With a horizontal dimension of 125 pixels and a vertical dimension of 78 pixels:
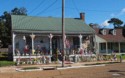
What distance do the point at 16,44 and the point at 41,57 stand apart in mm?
4342

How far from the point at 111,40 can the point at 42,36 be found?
65.1ft

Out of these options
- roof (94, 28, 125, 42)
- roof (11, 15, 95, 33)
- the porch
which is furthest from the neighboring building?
the porch

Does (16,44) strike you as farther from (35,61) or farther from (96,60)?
(96,60)

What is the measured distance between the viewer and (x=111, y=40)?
57.3m

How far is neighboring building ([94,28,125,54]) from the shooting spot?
56844mm

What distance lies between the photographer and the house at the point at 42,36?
38.5m

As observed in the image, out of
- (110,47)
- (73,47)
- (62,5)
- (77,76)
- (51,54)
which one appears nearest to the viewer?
(77,76)

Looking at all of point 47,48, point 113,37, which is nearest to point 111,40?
point 113,37

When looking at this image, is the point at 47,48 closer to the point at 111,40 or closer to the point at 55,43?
the point at 55,43

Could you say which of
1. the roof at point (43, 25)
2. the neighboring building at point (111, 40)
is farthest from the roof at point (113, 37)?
the roof at point (43, 25)

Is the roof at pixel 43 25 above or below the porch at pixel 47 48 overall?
above

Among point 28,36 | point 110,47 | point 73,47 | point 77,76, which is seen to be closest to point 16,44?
point 28,36

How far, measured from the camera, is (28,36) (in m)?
40.1

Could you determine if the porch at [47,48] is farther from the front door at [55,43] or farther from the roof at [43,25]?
the roof at [43,25]
